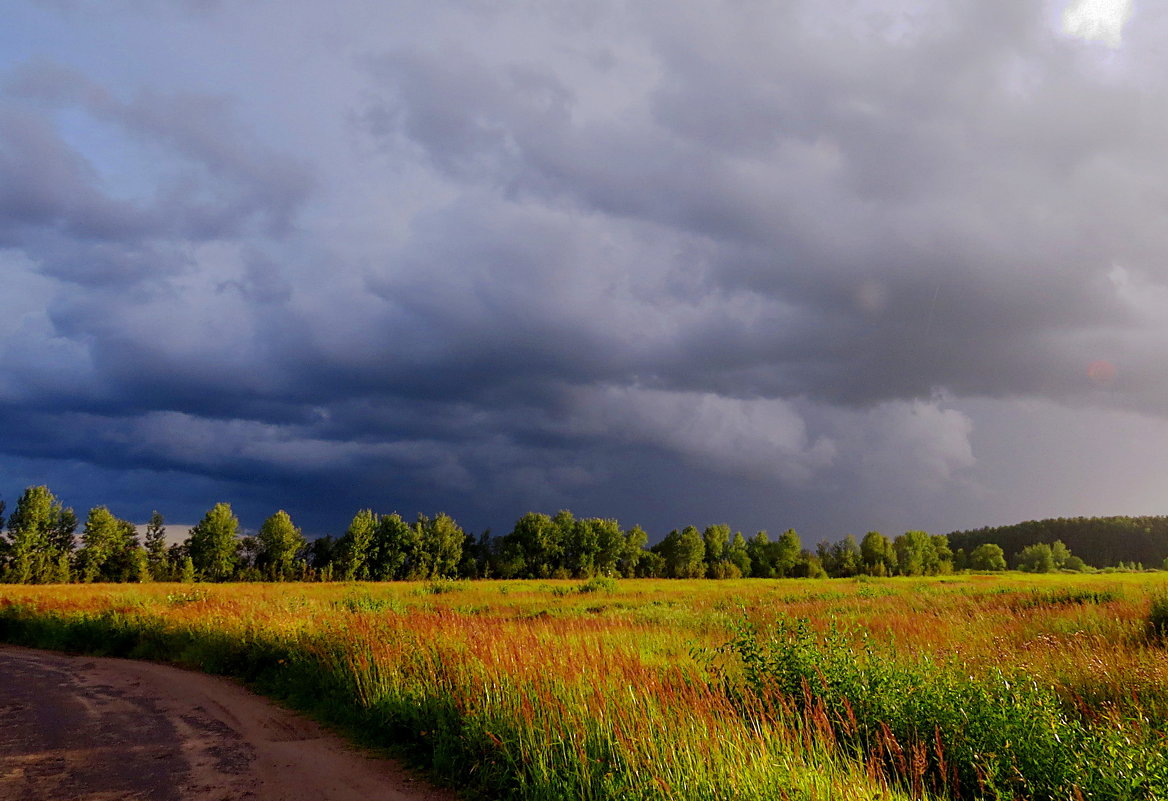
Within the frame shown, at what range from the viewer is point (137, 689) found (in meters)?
12.6

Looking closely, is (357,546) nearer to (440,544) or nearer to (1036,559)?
(440,544)

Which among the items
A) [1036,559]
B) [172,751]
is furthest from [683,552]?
[172,751]

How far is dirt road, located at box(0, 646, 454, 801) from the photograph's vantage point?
7.05 meters

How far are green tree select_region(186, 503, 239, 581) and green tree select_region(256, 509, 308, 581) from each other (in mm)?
3986

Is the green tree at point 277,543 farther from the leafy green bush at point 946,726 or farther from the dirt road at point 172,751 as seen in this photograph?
the leafy green bush at point 946,726

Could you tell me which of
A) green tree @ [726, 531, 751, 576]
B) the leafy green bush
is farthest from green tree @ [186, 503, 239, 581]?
the leafy green bush

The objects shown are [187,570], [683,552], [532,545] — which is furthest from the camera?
[683,552]

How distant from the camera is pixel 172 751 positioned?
8422 millimetres

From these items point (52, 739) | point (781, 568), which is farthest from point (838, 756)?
point (781, 568)

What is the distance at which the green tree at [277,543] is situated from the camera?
96938 millimetres

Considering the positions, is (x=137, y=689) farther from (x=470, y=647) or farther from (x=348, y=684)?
(x=470, y=647)

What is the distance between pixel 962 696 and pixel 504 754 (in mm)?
5160

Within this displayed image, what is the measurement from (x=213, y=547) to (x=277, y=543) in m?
8.81

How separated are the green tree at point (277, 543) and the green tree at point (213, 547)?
3986 millimetres
